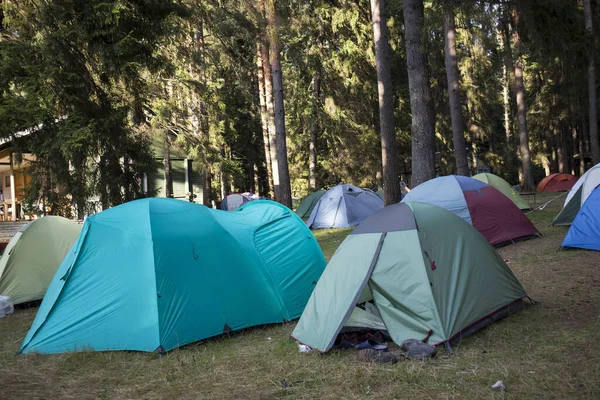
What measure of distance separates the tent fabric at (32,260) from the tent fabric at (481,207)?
654 centimetres

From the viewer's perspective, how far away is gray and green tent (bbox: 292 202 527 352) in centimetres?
476

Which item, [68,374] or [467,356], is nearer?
[467,356]

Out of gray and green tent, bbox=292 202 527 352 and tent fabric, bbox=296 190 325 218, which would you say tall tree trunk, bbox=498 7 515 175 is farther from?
tent fabric, bbox=296 190 325 218

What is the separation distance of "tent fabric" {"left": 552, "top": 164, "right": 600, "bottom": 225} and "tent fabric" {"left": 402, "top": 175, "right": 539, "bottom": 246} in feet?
3.24

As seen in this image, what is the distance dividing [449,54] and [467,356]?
1161 centimetres

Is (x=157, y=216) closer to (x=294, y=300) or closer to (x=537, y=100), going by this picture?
(x=294, y=300)

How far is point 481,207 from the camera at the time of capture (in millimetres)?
9359

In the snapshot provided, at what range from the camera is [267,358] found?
4867mm

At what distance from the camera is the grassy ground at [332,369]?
12.6 feet

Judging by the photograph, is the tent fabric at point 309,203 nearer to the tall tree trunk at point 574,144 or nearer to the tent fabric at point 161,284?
the tent fabric at point 161,284

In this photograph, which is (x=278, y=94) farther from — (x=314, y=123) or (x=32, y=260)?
(x=32, y=260)

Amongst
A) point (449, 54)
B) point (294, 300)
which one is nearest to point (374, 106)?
point (449, 54)

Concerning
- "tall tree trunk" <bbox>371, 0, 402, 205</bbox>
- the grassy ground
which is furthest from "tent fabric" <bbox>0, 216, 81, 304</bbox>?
"tall tree trunk" <bbox>371, 0, 402, 205</bbox>

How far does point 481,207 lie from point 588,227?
6.14 ft
